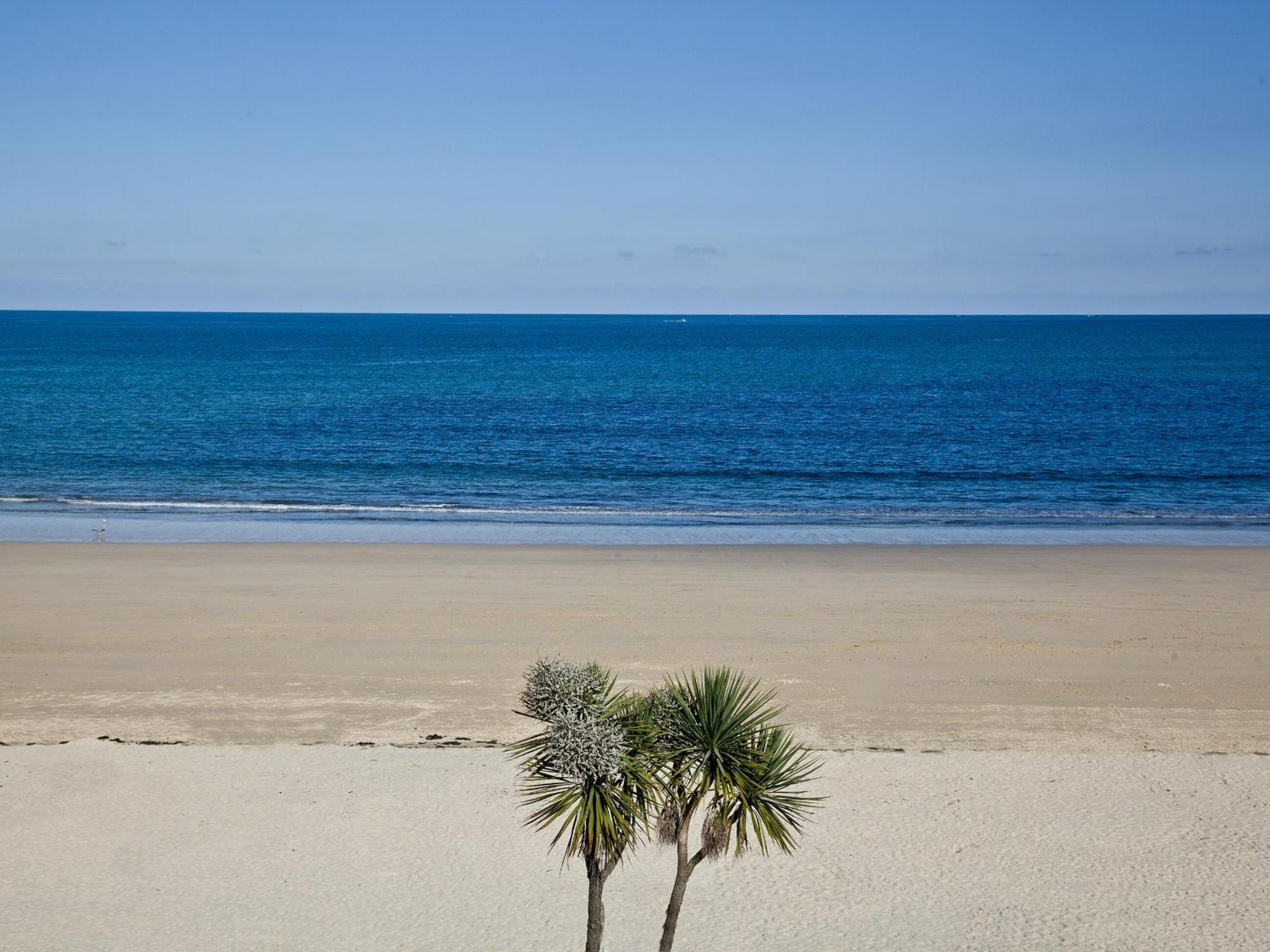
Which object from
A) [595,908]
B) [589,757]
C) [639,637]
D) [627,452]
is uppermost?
[589,757]

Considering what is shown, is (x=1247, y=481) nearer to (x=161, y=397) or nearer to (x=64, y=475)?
(x=64, y=475)

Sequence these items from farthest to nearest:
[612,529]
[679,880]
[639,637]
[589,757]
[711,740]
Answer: [612,529]
[639,637]
[679,880]
[711,740]
[589,757]

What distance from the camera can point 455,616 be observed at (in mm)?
18672

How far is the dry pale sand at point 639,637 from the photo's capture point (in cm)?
1380

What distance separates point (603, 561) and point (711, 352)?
106462 mm

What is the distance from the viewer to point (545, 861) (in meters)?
10.1

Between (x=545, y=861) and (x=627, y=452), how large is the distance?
34307 mm

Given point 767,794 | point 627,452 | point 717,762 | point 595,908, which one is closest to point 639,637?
point 595,908

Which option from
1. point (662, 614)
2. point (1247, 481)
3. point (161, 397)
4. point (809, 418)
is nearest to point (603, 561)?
point (662, 614)

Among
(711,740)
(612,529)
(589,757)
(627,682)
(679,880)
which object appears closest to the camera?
(589,757)

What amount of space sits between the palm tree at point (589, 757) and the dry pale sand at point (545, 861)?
2.91 metres

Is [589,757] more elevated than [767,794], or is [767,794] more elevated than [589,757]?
[589,757]

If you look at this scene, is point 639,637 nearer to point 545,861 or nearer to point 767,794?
point 545,861

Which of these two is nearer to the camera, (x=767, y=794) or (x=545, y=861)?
(x=767, y=794)
